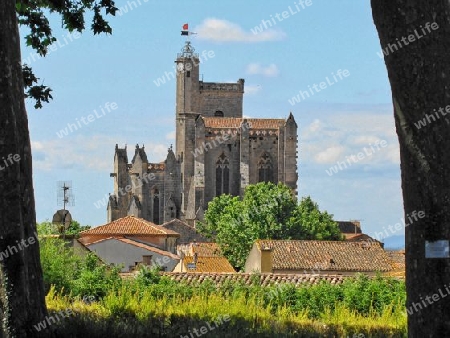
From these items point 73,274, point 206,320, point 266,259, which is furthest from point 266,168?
point 206,320

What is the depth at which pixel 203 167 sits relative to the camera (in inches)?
4099

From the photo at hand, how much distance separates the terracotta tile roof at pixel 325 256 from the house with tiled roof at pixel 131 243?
5.87 metres

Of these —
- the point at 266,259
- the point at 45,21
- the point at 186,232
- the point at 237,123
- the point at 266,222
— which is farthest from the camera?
the point at 237,123

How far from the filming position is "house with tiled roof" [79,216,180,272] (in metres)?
55.8

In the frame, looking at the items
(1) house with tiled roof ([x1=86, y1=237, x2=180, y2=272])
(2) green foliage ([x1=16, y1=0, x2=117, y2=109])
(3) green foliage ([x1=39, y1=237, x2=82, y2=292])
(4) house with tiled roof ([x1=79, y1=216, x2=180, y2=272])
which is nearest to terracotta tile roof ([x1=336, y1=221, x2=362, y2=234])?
(4) house with tiled roof ([x1=79, y1=216, x2=180, y2=272])

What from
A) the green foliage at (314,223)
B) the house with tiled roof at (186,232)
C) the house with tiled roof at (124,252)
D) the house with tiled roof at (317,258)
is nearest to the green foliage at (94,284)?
the house with tiled roof at (317,258)

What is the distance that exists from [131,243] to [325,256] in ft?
35.7

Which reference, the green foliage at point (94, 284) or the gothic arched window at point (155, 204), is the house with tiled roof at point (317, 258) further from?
the gothic arched window at point (155, 204)

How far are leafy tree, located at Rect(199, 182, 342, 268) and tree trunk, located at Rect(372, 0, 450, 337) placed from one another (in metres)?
66.7

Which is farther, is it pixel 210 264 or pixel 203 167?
pixel 203 167

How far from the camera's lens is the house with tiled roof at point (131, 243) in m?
55.8

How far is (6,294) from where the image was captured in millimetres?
9320

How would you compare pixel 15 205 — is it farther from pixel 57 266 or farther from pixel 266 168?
pixel 266 168

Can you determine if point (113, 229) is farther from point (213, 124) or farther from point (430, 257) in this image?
point (430, 257)
